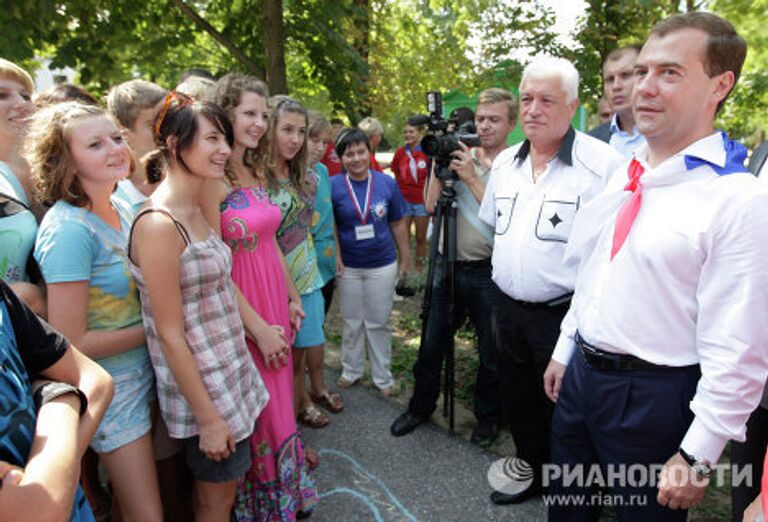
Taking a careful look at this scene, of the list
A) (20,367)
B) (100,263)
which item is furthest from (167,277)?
(20,367)

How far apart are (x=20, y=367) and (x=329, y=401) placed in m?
2.90

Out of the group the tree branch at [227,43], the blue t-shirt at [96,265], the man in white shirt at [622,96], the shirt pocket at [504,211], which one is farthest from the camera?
the tree branch at [227,43]

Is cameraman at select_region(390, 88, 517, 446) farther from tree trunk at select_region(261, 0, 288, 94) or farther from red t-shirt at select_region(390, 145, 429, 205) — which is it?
red t-shirt at select_region(390, 145, 429, 205)

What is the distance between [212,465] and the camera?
1968 mm

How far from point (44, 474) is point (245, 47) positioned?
6.01 metres

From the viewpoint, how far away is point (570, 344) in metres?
2.10

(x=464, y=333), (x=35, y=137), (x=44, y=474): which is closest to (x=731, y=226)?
(x=44, y=474)

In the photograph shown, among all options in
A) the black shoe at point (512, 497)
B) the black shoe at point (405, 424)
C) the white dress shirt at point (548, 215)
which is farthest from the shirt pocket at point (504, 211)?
the black shoe at point (405, 424)

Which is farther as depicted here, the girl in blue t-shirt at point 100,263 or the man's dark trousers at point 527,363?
the man's dark trousers at point 527,363

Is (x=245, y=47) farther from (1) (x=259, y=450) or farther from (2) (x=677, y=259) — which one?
(2) (x=677, y=259)

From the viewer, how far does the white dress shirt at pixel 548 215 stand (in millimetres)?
2414

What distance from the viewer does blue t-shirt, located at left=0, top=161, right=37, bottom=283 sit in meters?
1.79

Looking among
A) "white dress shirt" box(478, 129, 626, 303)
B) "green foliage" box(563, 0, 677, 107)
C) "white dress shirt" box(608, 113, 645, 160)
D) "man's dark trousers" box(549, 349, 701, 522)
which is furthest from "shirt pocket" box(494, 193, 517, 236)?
"green foliage" box(563, 0, 677, 107)

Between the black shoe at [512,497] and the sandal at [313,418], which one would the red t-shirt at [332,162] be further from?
the black shoe at [512,497]
